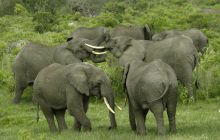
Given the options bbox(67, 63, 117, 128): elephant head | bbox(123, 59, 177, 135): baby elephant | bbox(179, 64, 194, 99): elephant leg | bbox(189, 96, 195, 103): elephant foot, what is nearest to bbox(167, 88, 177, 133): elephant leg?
bbox(123, 59, 177, 135): baby elephant

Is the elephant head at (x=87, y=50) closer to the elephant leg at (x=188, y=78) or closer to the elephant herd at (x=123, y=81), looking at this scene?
the elephant herd at (x=123, y=81)

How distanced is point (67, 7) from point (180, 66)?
3341 centimetres

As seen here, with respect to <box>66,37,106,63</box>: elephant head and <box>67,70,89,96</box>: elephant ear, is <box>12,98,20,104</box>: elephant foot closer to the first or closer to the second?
<box>66,37,106,63</box>: elephant head

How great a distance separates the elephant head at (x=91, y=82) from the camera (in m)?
11.1

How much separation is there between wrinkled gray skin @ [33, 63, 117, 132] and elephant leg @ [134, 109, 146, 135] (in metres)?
0.61

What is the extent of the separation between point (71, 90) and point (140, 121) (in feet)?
4.94

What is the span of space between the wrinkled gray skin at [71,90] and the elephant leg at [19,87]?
5.13 meters

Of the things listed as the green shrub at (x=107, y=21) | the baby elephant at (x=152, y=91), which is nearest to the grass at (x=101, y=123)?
the baby elephant at (x=152, y=91)

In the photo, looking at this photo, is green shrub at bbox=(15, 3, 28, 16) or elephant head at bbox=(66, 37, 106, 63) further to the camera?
green shrub at bbox=(15, 3, 28, 16)

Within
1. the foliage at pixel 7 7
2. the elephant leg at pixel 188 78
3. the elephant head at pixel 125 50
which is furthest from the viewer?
the foliage at pixel 7 7

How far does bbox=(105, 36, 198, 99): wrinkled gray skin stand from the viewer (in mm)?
13602

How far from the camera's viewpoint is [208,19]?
3322 cm

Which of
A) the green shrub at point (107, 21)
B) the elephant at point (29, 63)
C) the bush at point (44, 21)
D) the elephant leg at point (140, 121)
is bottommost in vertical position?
the bush at point (44, 21)

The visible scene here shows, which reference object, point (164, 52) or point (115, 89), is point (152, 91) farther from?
point (115, 89)
